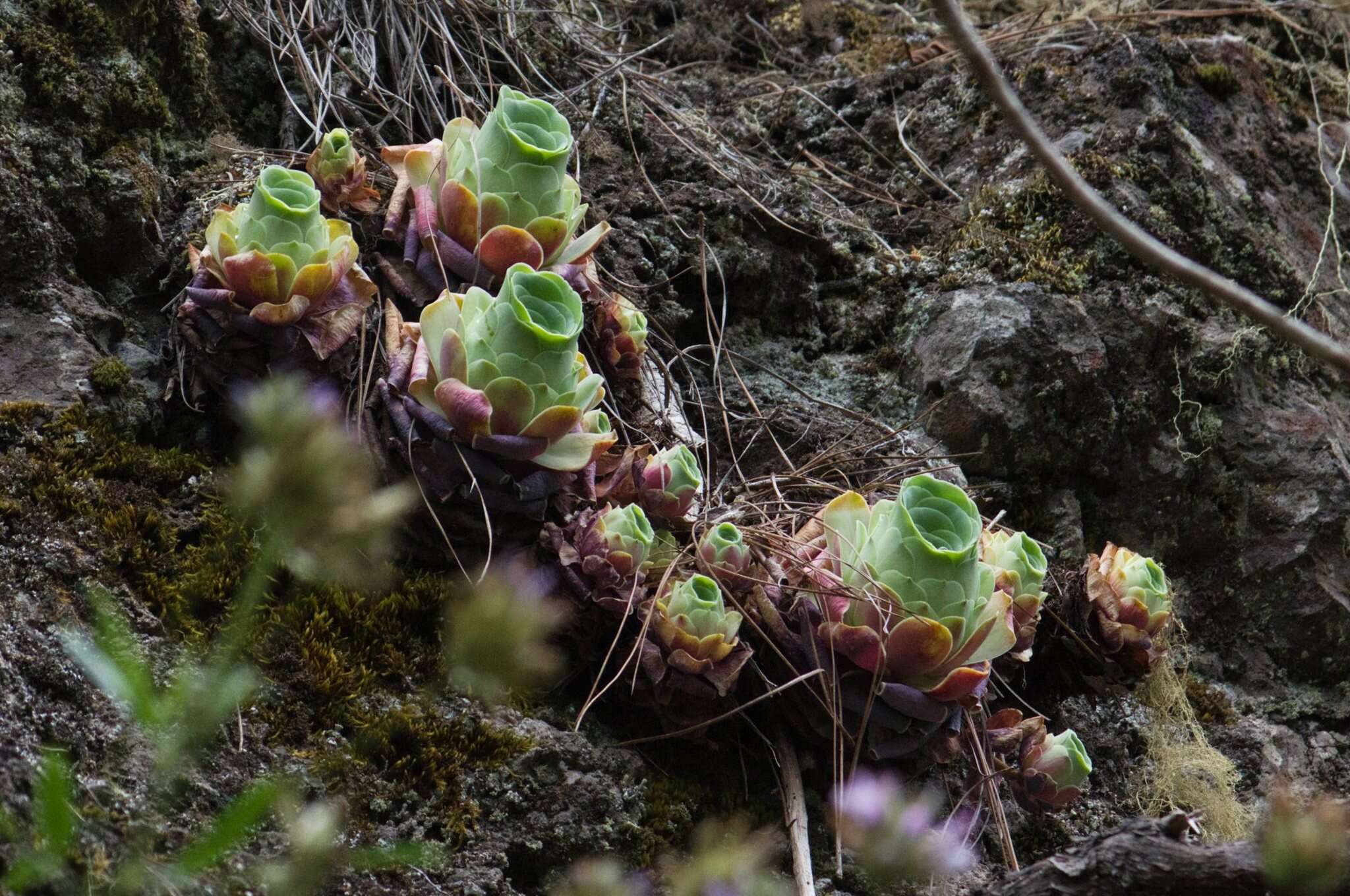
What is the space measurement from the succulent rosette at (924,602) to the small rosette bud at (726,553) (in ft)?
0.39

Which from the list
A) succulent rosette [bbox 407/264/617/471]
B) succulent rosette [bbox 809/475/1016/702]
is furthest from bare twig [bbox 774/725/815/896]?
succulent rosette [bbox 407/264/617/471]

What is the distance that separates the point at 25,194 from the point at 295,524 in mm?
1225

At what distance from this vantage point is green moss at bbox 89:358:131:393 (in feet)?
4.50

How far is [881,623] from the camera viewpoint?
1303 millimetres

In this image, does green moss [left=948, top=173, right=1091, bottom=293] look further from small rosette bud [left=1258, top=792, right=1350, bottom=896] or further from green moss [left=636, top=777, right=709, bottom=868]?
small rosette bud [left=1258, top=792, right=1350, bottom=896]

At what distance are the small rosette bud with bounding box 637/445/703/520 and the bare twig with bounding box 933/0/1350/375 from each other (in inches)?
38.7

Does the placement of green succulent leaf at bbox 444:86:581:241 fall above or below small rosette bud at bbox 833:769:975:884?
above

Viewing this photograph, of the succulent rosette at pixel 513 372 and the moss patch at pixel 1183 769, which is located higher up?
the succulent rosette at pixel 513 372

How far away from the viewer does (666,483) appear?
1465 mm

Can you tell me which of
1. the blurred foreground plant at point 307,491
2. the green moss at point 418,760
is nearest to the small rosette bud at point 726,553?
the green moss at point 418,760

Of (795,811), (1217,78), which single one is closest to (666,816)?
(795,811)

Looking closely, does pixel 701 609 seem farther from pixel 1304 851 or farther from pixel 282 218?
pixel 1304 851

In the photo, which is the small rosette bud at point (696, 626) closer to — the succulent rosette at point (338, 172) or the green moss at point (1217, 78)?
the succulent rosette at point (338, 172)

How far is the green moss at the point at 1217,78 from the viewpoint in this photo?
2439mm
